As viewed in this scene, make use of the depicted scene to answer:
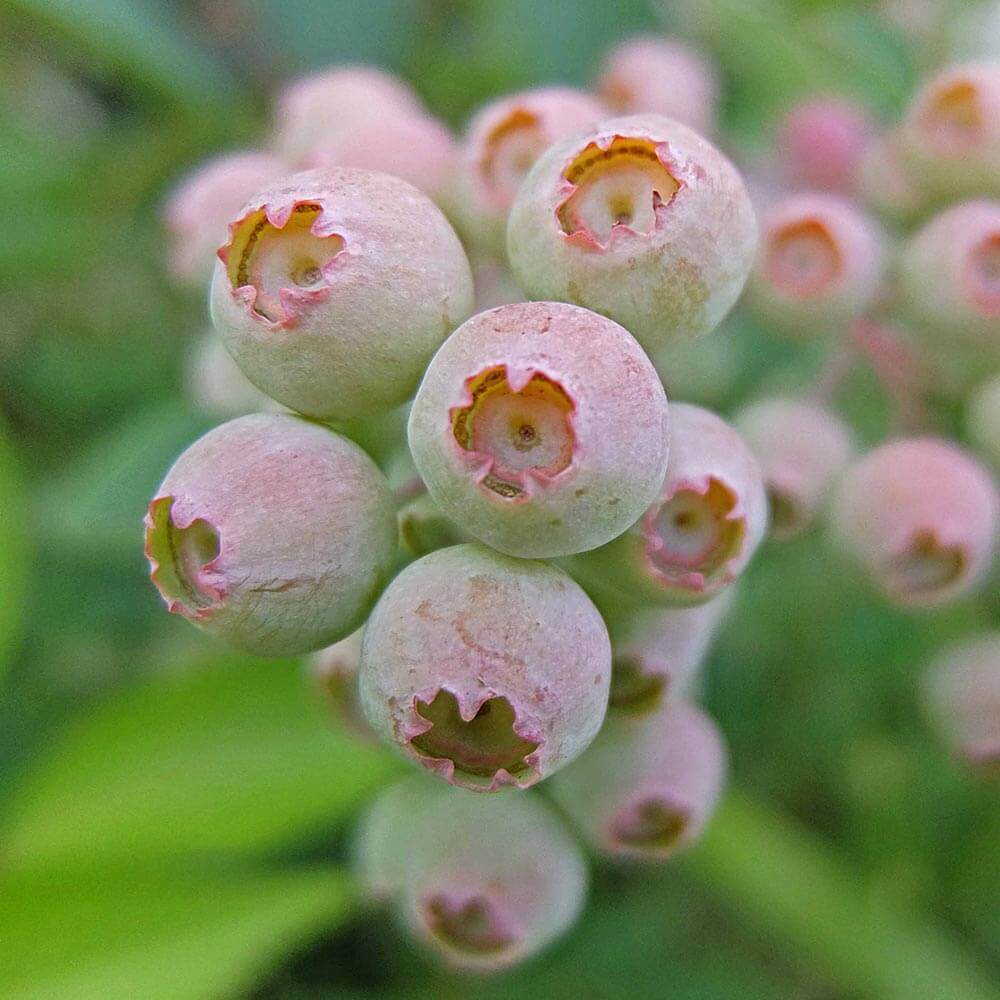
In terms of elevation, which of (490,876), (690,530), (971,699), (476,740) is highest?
(690,530)

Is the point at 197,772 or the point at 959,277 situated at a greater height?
the point at 959,277

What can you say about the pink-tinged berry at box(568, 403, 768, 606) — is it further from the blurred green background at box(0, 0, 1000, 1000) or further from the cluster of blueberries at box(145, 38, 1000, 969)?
the blurred green background at box(0, 0, 1000, 1000)

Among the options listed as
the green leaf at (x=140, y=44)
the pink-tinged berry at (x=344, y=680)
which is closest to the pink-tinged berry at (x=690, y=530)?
the pink-tinged berry at (x=344, y=680)

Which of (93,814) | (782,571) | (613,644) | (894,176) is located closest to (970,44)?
(894,176)

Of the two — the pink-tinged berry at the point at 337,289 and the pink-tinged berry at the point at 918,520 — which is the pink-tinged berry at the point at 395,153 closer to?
the pink-tinged berry at the point at 337,289

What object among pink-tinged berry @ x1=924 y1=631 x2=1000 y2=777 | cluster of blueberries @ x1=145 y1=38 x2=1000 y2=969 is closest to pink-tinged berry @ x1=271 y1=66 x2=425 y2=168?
cluster of blueberries @ x1=145 y1=38 x2=1000 y2=969

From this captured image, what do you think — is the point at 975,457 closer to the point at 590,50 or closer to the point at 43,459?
the point at 590,50

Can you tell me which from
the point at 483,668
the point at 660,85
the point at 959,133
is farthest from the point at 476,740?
the point at 660,85

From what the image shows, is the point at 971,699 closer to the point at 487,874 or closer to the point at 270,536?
the point at 487,874

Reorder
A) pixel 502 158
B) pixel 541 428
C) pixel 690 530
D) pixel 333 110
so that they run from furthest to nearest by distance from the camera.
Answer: pixel 333 110
pixel 502 158
pixel 690 530
pixel 541 428
